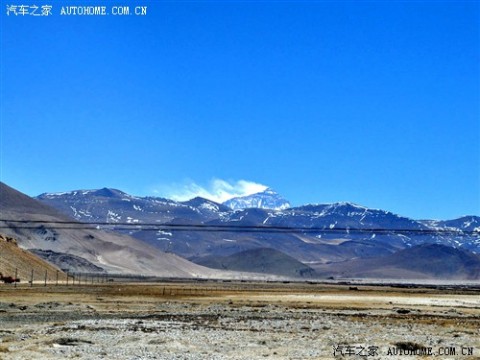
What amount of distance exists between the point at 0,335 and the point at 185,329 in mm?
9489

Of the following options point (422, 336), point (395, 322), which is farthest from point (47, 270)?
point (422, 336)

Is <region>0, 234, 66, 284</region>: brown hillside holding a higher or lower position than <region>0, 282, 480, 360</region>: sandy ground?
higher

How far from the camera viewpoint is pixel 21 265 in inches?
5212

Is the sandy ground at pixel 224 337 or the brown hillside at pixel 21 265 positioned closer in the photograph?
the sandy ground at pixel 224 337

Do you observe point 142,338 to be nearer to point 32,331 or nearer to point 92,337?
point 92,337

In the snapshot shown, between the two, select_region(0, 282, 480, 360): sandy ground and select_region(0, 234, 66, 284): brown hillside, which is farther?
select_region(0, 234, 66, 284): brown hillside

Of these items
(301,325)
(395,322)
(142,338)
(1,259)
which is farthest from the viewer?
(1,259)

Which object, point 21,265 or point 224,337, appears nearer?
point 224,337

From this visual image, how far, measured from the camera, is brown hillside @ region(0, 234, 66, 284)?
12501cm

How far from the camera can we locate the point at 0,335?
30594mm

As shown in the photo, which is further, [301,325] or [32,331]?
[301,325]

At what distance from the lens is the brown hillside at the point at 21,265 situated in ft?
410

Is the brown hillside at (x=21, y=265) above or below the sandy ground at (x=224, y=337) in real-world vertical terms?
above

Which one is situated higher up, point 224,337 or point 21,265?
point 21,265
